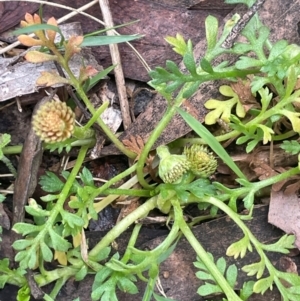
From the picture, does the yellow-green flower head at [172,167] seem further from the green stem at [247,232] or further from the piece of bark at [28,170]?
the piece of bark at [28,170]

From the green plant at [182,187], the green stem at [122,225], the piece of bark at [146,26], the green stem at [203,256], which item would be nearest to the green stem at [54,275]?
the green plant at [182,187]

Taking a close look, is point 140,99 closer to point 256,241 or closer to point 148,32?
point 148,32

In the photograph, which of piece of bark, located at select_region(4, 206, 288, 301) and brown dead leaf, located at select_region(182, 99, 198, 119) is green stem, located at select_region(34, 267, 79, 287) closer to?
piece of bark, located at select_region(4, 206, 288, 301)

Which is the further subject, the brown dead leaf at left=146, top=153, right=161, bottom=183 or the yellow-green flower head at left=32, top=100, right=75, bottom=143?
the brown dead leaf at left=146, top=153, right=161, bottom=183

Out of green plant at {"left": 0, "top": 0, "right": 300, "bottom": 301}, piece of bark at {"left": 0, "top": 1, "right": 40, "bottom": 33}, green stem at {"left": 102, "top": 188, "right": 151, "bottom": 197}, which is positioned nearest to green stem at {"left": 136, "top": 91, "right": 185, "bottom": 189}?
green plant at {"left": 0, "top": 0, "right": 300, "bottom": 301}

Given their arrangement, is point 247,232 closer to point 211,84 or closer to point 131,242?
point 131,242
